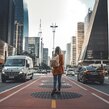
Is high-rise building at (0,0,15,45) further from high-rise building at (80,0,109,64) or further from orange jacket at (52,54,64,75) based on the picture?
orange jacket at (52,54,64,75)

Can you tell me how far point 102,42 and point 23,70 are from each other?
6085 inches

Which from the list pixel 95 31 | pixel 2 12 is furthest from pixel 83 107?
pixel 95 31

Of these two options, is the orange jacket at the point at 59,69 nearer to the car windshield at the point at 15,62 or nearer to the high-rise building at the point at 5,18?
the car windshield at the point at 15,62

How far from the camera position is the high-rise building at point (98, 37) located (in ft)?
556

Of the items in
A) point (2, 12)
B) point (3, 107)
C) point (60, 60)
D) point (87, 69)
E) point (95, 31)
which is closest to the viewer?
point (3, 107)

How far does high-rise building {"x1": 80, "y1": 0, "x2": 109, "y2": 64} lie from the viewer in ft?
556

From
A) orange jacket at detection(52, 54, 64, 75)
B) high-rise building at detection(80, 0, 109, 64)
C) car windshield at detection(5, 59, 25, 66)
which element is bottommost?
orange jacket at detection(52, 54, 64, 75)

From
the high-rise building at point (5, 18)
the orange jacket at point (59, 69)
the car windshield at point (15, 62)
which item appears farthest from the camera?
the high-rise building at point (5, 18)

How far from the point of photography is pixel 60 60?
13.6m

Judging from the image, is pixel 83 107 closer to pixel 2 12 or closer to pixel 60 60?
pixel 60 60

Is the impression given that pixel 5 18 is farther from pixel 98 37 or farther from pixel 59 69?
pixel 59 69

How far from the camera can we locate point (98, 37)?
575 ft

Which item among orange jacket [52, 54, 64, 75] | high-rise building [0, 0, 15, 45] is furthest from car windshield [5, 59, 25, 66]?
high-rise building [0, 0, 15, 45]

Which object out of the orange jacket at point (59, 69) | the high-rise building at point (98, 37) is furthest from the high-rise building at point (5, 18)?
the orange jacket at point (59, 69)
